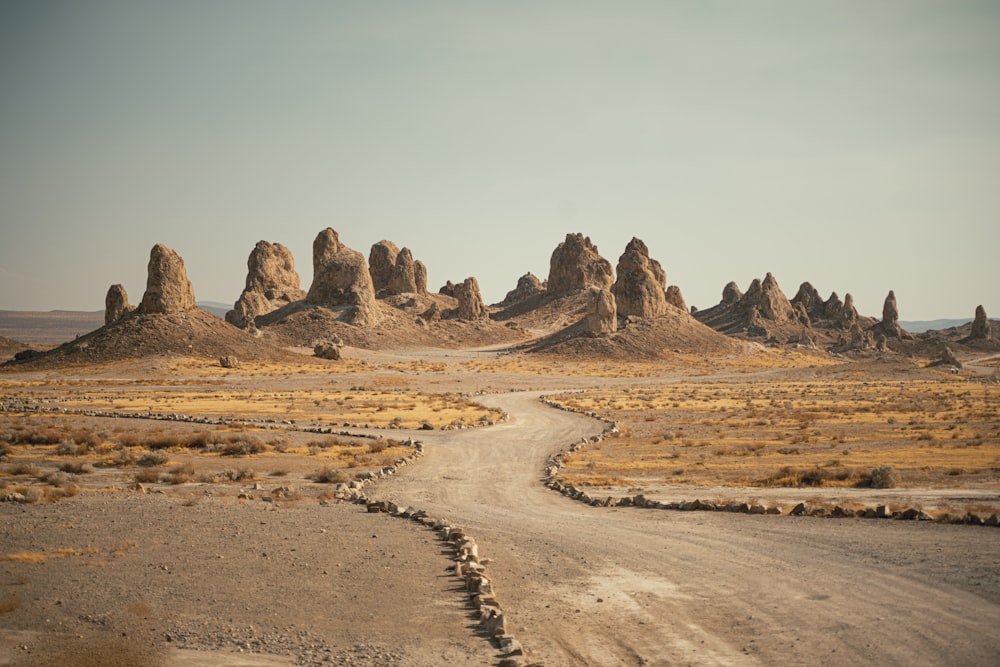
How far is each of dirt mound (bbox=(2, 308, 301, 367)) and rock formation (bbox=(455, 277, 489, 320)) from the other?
2414 inches

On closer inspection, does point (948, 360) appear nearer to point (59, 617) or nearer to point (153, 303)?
point (153, 303)

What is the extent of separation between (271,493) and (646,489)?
10.5 m

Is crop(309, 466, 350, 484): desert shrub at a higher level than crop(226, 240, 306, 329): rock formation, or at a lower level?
lower

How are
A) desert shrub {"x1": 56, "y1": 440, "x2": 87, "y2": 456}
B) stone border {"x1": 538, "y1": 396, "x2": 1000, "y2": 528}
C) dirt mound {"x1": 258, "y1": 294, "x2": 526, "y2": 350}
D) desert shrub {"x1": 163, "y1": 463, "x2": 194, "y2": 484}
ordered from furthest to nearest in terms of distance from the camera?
dirt mound {"x1": 258, "y1": 294, "x2": 526, "y2": 350}
desert shrub {"x1": 56, "y1": 440, "x2": 87, "y2": 456}
desert shrub {"x1": 163, "y1": 463, "x2": 194, "y2": 484}
stone border {"x1": 538, "y1": 396, "x2": 1000, "y2": 528}

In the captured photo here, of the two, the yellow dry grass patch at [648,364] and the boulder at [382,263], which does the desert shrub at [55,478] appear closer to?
the yellow dry grass patch at [648,364]

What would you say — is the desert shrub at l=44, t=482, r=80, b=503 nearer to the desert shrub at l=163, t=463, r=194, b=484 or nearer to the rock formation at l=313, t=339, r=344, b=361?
the desert shrub at l=163, t=463, r=194, b=484

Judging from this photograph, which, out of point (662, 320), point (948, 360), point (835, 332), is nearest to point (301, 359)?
point (662, 320)

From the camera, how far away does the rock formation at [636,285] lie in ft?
396

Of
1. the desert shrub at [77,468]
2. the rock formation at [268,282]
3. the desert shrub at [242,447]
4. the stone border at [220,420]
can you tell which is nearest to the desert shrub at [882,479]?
the stone border at [220,420]

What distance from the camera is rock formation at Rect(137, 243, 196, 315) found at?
82625 mm

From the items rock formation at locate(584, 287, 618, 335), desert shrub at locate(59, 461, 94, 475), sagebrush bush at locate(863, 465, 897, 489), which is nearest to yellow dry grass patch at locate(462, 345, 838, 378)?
rock formation at locate(584, 287, 618, 335)

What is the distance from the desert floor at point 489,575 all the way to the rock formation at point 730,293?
562 feet

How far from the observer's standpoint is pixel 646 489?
75.8 ft

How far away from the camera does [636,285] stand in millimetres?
120812
